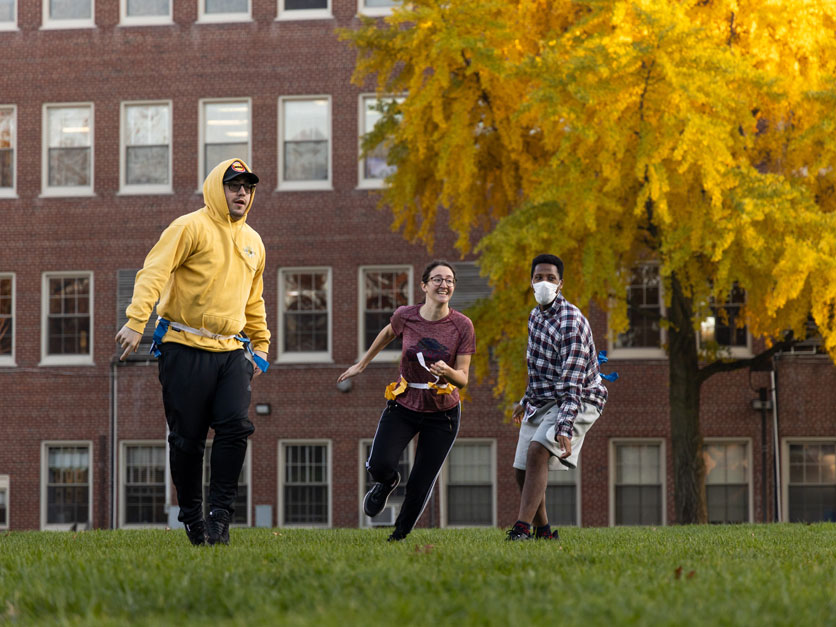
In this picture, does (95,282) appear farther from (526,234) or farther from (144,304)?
(144,304)

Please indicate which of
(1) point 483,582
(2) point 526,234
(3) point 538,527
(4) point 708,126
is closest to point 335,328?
(2) point 526,234

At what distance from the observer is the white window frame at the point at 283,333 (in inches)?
1126

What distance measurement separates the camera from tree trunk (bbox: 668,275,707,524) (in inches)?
811

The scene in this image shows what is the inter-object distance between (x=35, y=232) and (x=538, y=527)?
72.3 feet

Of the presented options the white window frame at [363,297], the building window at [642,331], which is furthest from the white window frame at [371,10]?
the building window at [642,331]

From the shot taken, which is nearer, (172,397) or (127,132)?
(172,397)

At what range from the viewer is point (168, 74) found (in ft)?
95.8

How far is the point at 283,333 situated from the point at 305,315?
62cm

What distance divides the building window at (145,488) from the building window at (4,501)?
101 inches

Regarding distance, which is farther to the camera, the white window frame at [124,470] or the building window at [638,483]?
the white window frame at [124,470]

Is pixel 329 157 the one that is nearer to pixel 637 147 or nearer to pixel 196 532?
pixel 637 147

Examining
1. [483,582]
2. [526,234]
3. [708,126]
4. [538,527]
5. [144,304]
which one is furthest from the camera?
[526,234]

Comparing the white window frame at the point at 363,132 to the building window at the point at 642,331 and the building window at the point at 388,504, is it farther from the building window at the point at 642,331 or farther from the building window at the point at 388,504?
the building window at the point at 642,331

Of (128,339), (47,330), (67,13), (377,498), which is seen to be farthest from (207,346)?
(67,13)
